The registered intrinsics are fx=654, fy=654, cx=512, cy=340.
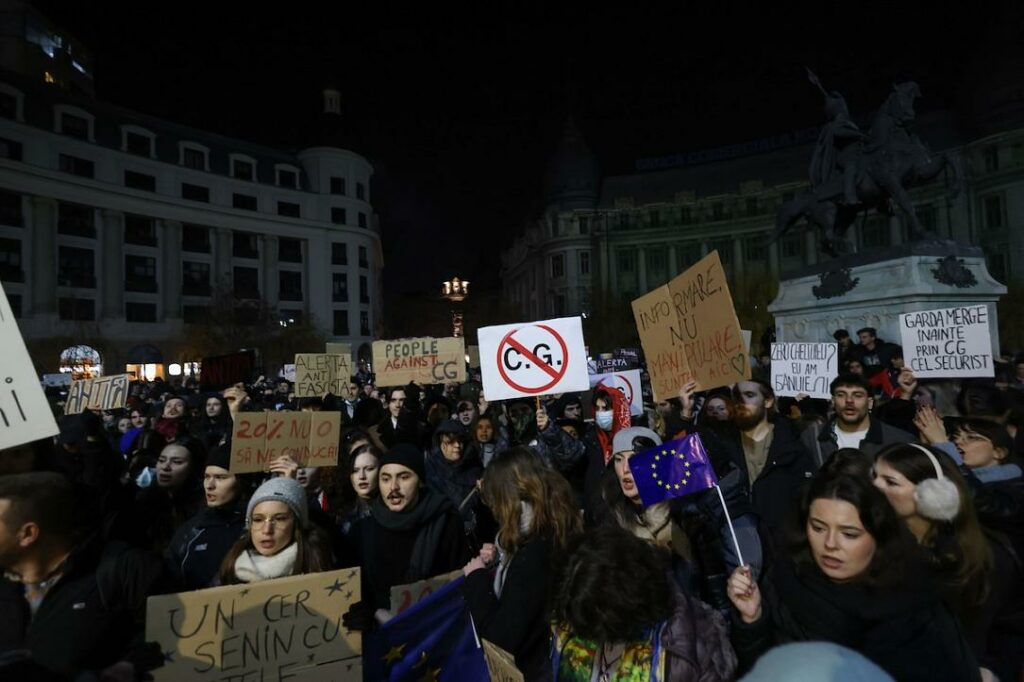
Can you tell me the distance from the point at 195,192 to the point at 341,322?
622 inches

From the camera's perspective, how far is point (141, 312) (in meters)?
49.0

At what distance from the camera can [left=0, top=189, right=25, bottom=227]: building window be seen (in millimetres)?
42125

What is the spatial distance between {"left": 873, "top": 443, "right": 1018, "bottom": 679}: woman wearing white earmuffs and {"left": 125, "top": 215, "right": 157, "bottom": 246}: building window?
56.4m

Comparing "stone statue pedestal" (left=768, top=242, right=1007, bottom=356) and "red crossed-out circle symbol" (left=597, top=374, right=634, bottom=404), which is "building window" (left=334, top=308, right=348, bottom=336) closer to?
"stone statue pedestal" (left=768, top=242, right=1007, bottom=356)

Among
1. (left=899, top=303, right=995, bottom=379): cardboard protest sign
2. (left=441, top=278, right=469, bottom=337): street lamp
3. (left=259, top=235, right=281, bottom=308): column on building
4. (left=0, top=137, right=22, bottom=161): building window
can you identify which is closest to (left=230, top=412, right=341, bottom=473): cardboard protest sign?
(left=899, top=303, right=995, bottom=379): cardboard protest sign

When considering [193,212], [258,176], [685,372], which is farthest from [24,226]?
[685,372]

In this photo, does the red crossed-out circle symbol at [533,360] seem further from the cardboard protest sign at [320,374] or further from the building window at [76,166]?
the building window at [76,166]

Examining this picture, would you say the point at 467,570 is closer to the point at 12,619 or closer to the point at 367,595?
the point at 367,595

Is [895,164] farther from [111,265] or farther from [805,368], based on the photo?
[111,265]

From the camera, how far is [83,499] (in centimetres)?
279

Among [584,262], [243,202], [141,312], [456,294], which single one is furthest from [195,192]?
[584,262]

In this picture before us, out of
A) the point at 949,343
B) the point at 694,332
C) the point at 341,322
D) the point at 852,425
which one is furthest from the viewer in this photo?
the point at 341,322

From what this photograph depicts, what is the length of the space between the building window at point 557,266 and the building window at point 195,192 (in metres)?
37.5

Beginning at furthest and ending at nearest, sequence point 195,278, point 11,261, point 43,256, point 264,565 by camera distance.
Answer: point 195,278
point 43,256
point 11,261
point 264,565
